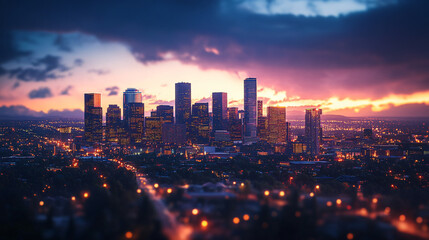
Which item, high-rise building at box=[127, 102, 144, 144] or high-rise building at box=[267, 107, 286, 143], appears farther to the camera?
high-rise building at box=[267, 107, 286, 143]

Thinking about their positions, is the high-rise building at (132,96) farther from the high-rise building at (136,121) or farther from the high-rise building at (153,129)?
the high-rise building at (153,129)

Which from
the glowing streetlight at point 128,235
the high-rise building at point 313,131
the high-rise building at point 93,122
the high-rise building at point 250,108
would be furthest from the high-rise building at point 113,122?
the glowing streetlight at point 128,235

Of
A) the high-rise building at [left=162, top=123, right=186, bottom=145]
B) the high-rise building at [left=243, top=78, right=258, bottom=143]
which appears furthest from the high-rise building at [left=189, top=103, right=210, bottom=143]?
the high-rise building at [left=243, top=78, right=258, bottom=143]

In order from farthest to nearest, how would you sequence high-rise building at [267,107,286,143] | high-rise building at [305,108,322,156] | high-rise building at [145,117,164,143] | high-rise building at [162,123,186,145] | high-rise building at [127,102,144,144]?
high-rise building at [267,107,286,143] < high-rise building at [127,102,144,144] < high-rise building at [145,117,164,143] < high-rise building at [162,123,186,145] < high-rise building at [305,108,322,156]

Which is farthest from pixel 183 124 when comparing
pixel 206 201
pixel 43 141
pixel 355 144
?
pixel 206 201

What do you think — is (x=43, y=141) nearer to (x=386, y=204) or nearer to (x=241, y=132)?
(x=241, y=132)

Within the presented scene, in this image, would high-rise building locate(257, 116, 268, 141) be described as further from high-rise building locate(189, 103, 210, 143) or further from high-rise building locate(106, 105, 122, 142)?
high-rise building locate(106, 105, 122, 142)
